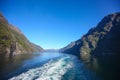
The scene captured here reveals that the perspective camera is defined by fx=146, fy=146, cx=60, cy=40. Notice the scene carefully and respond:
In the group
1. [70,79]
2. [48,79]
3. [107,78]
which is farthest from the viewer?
[107,78]

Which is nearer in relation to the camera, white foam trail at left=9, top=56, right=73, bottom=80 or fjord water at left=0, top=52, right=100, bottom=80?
white foam trail at left=9, top=56, right=73, bottom=80

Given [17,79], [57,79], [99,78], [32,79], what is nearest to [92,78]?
[99,78]

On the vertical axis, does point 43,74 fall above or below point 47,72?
below

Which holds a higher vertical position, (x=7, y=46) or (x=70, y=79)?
(x=7, y=46)

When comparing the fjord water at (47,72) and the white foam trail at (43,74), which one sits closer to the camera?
the white foam trail at (43,74)

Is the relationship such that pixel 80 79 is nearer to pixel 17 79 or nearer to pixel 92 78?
pixel 92 78

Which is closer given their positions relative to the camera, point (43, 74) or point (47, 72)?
point (43, 74)

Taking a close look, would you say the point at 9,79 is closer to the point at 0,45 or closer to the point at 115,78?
the point at 115,78

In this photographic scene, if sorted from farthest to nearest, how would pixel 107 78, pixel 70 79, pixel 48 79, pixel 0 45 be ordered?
pixel 0 45, pixel 107 78, pixel 70 79, pixel 48 79

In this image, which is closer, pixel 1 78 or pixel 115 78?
pixel 1 78
